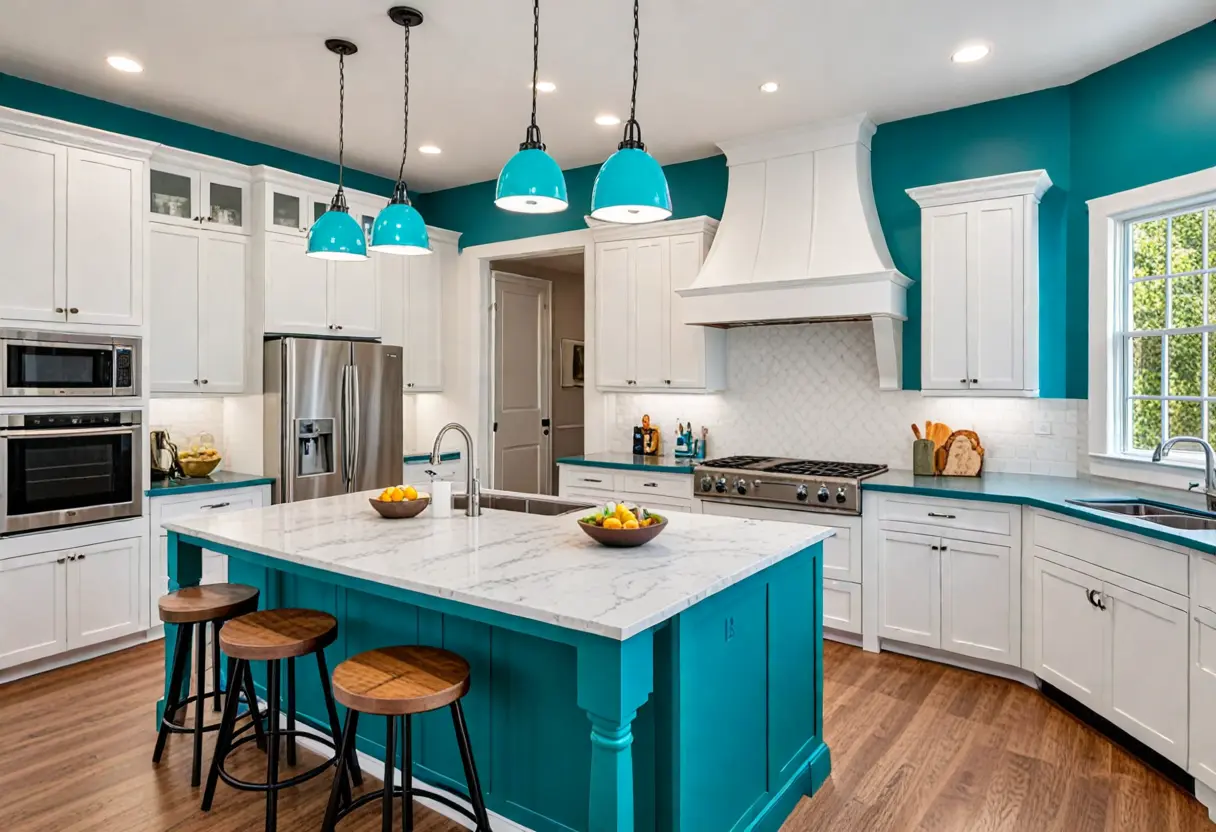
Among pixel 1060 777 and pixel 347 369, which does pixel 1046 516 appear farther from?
pixel 347 369

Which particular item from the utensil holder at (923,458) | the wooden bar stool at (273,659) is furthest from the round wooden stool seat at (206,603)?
the utensil holder at (923,458)

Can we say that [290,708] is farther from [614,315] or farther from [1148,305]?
[1148,305]

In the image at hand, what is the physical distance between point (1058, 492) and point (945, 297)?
1.16 m

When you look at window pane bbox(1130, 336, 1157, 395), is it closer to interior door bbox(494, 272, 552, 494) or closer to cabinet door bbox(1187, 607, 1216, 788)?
cabinet door bbox(1187, 607, 1216, 788)

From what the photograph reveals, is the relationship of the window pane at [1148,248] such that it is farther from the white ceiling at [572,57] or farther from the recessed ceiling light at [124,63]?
the recessed ceiling light at [124,63]

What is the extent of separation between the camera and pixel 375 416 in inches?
205

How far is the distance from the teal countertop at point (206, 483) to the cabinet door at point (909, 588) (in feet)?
11.8

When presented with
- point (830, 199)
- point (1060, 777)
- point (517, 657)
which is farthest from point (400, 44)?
point (1060, 777)

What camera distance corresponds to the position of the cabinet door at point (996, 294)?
12.9ft

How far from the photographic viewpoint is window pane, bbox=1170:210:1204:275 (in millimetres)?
3494

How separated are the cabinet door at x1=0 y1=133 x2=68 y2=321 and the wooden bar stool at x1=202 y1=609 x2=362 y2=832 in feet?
7.17

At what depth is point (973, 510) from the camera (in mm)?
3721

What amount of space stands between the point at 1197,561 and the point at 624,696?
2.13 meters

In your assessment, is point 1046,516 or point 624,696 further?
point 1046,516
